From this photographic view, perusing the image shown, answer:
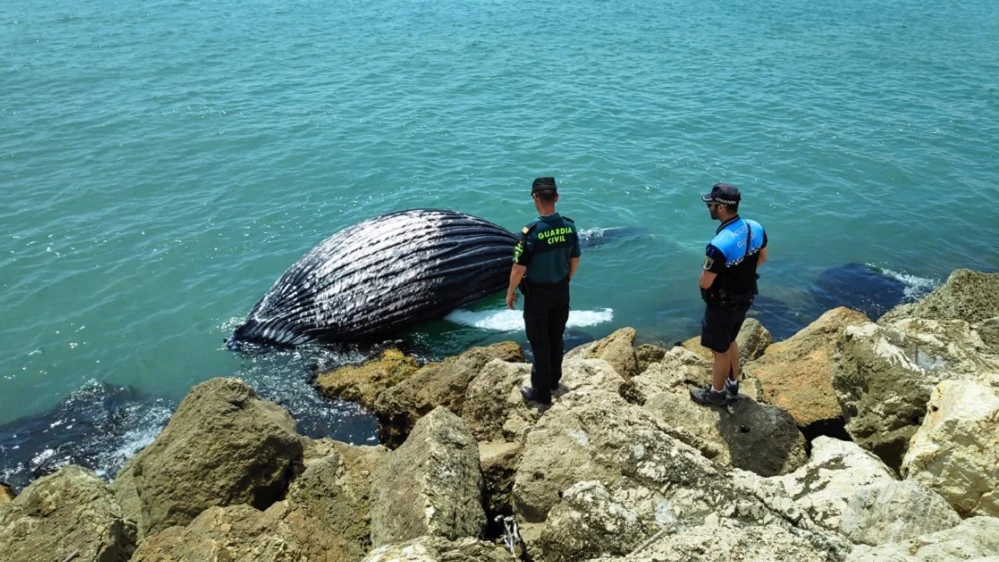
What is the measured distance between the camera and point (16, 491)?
27.3ft

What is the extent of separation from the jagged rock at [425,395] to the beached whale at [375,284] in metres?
2.58

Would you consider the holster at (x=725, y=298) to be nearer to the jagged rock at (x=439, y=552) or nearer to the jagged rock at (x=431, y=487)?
the jagged rock at (x=431, y=487)

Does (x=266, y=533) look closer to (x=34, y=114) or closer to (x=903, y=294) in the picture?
(x=903, y=294)

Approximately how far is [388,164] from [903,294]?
10.7 meters

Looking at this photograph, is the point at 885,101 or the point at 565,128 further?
the point at 885,101

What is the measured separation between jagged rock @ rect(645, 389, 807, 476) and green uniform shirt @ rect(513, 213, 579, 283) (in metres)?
1.45

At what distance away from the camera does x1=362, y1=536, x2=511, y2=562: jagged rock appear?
4.21 metres

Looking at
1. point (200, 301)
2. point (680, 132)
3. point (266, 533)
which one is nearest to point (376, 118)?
point (680, 132)

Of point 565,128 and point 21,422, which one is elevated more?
point 565,128

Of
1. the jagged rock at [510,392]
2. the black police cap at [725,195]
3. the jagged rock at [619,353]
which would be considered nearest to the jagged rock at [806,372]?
the jagged rock at [619,353]

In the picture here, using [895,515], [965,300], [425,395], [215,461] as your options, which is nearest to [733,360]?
[895,515]

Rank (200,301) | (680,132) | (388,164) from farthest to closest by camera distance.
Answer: (680,132) < (388,164) < (200,301)

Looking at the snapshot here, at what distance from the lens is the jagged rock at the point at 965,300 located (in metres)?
8.23

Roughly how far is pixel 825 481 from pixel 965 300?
4295 millimetres
